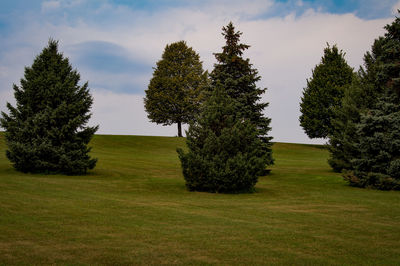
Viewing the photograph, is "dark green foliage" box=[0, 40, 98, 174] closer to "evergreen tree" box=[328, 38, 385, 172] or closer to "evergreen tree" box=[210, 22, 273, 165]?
"evergreen tree" box=[210, 22, 273, 165]

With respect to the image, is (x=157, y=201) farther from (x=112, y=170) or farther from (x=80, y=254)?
(x=112, y=170)

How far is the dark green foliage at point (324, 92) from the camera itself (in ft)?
196

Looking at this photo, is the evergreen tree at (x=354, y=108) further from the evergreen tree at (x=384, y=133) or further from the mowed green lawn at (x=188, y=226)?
the mowed green lawn at (x=188, y=226)

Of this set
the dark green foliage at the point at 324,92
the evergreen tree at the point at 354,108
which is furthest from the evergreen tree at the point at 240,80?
the dark green foliage at the point at 324,92

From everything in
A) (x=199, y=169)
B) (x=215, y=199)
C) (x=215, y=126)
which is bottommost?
(x=215, y=199)

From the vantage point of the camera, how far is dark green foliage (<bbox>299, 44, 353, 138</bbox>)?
59.8 m

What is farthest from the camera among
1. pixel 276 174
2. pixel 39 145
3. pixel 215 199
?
pixel 276 174

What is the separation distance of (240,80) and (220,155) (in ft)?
43.7

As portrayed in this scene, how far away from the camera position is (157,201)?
17.2 meters

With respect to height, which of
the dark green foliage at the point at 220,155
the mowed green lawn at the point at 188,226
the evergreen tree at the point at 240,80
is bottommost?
the mowed green lawn at the point at 188,226

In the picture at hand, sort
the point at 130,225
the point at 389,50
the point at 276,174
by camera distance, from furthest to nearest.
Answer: the point at 276,174
the point at 389,50
the point at 130,225

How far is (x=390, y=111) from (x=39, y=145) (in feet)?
80.0

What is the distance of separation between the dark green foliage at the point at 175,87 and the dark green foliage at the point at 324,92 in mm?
17369

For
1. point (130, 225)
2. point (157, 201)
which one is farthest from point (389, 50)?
point (130, 225)
